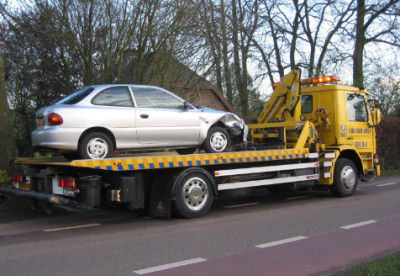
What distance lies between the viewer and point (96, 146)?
23.0 ft

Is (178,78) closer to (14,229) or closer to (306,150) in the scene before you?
(306,150)

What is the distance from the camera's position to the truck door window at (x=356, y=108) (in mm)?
10570

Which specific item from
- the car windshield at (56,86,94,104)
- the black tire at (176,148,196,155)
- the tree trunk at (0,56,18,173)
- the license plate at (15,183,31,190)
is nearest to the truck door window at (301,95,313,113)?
the black tire at (176,148,196,155)

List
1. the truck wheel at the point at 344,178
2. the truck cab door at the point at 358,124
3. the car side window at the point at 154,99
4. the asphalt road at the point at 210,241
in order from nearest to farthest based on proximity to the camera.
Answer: the asphalt road at the point at 210,241 → the car side window at the point at 154,99 → the truck wheel at the point at 344,178 → the truck cab door at the point at 358,124

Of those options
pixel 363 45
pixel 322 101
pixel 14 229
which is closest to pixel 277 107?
pixel 322 101

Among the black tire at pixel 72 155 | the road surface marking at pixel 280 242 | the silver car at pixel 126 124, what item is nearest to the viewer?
the road surface marking at pixel 280 242

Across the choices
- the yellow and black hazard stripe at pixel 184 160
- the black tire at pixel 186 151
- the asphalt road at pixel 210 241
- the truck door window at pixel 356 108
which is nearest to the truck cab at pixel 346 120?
the truck door window at pixel 356 108

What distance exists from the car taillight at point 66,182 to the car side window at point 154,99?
182cm

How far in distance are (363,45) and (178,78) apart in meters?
16.3

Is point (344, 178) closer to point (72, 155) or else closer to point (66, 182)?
point (72, 155)

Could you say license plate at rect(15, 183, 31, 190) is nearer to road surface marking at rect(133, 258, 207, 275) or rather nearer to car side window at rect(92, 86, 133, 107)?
car side window at rect(92, 86, 133, 107)

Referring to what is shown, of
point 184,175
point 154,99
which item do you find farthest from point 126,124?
point 184,175

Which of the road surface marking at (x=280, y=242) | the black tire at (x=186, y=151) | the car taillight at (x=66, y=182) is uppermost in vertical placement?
the black tire at (x=186, y=151)

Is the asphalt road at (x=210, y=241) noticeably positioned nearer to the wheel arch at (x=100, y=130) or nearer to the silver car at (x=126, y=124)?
the silver car at (x=126, y=124)
